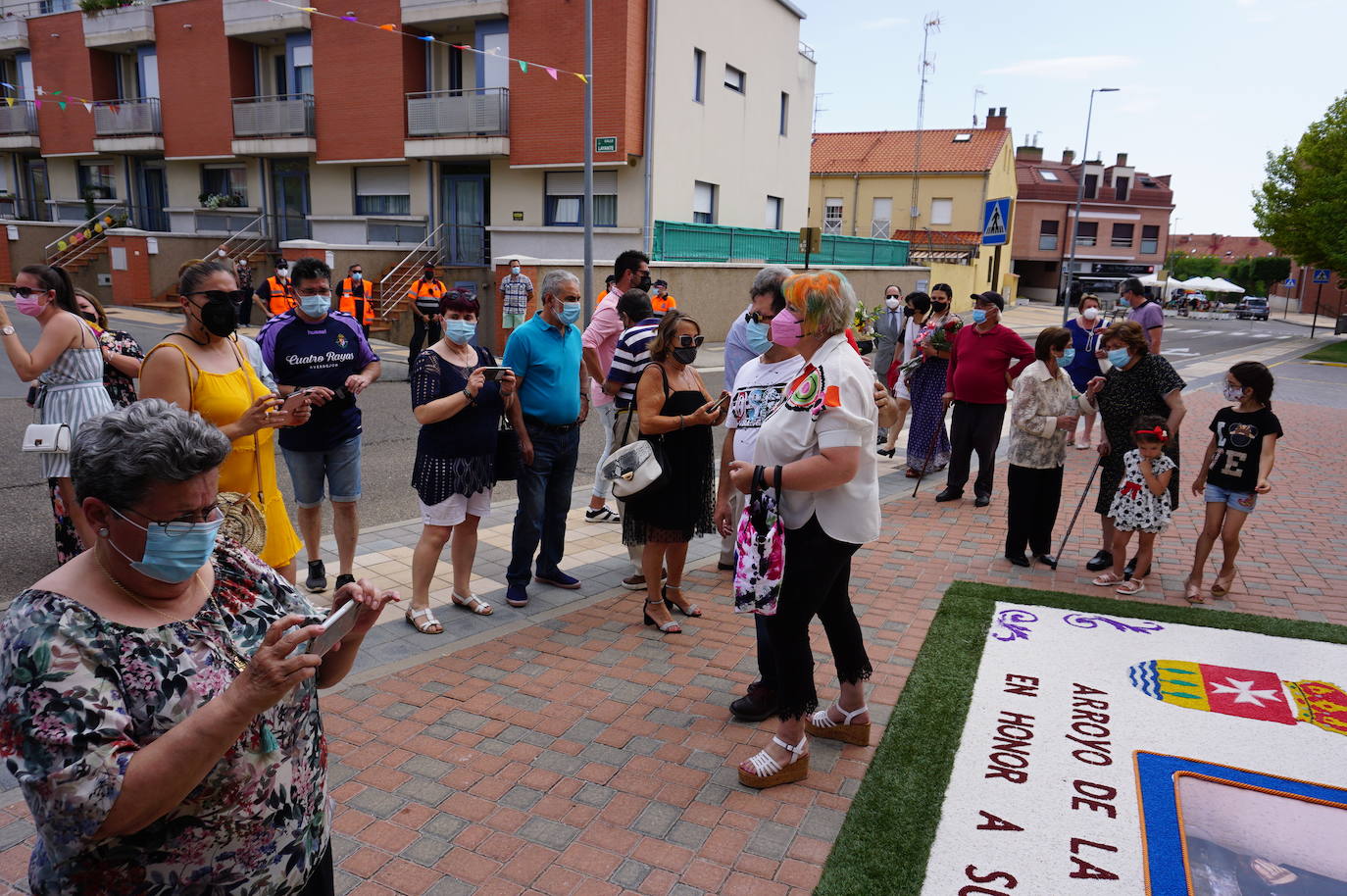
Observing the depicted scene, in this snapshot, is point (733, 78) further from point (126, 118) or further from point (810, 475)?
point (810, 475)

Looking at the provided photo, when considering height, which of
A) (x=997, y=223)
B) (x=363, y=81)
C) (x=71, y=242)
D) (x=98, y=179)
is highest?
→ (x=363, y=81)

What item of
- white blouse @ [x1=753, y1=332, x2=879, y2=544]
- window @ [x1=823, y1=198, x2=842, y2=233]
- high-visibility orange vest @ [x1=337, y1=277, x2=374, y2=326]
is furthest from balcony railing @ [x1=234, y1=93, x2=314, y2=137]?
window @ [x1=823, y1=198, x2=842, y2=233]

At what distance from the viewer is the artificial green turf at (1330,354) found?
2730 cm

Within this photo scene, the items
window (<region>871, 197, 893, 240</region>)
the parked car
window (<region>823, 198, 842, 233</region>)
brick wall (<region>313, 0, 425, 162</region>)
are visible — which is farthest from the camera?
the parked car

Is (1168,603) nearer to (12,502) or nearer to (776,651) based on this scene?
(776,651)

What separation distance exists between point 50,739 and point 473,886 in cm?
181

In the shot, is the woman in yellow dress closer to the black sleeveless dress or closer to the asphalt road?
the black sleeveless dress

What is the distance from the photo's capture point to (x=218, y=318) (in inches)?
148

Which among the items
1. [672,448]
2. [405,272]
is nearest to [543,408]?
[672,448]

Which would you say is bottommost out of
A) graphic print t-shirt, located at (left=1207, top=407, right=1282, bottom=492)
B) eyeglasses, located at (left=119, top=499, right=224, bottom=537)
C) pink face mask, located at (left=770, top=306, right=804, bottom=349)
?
graphic print t-shirt, located at (left=1207, top=407, right=1282, bottom=492)

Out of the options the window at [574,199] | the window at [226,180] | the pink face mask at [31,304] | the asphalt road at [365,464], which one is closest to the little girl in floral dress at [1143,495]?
the asphalt road at [365,464]

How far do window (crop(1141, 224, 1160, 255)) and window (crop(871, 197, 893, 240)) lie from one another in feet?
84.3

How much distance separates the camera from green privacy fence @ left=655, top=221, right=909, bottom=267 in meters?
21.5

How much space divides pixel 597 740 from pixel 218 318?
248cm
